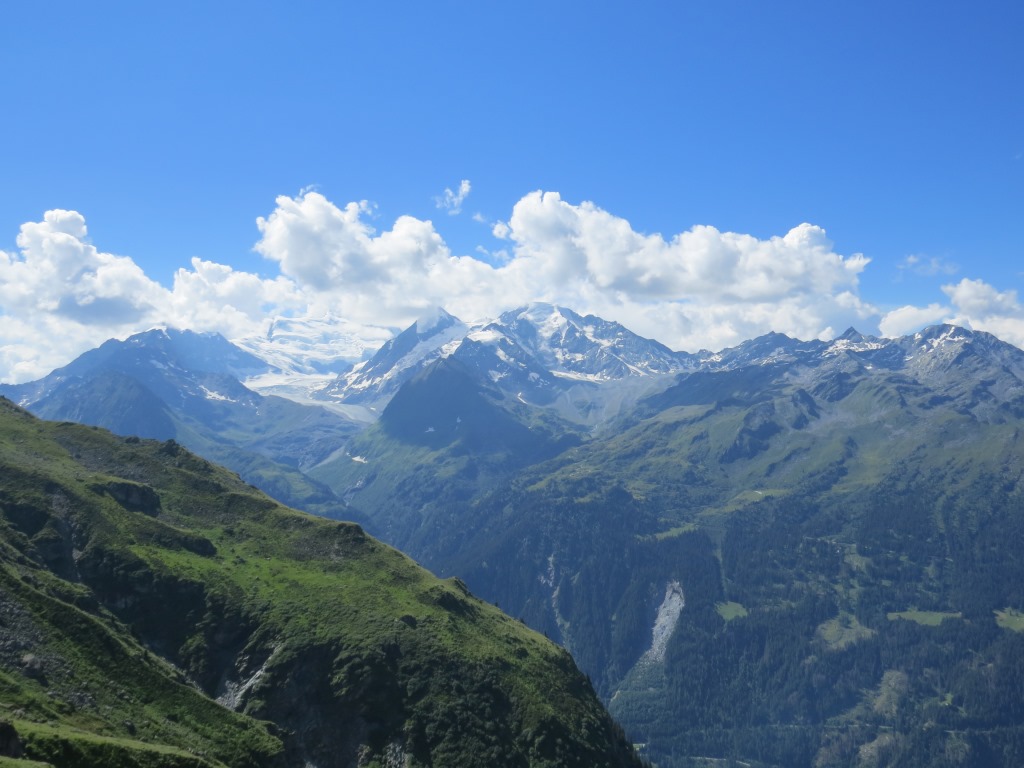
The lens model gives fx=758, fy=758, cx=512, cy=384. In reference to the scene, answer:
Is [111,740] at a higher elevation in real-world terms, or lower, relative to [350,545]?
lower

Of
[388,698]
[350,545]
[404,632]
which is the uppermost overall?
[350,545]

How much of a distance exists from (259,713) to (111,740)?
5118 centimetres

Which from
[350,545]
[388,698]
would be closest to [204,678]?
[388,698]

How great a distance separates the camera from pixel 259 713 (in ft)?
445

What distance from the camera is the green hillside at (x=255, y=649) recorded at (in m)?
113

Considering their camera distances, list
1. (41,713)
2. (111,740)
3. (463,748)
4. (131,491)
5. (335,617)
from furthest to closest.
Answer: (131,491) < (335,617) < (463,748) < (41,713) < (111,740)

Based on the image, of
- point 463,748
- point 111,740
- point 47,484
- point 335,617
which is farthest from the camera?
point 47,484

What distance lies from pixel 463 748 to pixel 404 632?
1089 inches

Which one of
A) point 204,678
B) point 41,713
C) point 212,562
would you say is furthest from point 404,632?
point 41,713

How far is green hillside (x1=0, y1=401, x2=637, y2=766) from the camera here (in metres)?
113

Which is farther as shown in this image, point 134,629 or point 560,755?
point 134,629

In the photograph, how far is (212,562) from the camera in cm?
16988

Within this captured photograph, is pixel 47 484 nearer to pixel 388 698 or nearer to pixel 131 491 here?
pixel 131 491

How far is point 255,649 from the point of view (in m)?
148
